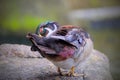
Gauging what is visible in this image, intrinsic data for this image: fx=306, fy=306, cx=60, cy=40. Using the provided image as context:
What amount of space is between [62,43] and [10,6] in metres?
0.25

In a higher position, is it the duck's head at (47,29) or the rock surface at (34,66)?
the duck's head at (47,29)

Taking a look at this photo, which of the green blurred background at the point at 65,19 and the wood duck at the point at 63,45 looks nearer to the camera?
the wood duck at the point at 63,45

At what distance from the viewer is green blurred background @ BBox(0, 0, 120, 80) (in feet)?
2.80

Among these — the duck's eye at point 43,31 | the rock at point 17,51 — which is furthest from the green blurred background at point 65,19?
the duck's eye at point 43,31

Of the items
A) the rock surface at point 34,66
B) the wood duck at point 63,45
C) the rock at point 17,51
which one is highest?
the wood duck at point 63,45

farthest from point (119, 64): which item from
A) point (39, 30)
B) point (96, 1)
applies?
point (39, 30)

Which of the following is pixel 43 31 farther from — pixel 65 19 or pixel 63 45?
pixel 65 19

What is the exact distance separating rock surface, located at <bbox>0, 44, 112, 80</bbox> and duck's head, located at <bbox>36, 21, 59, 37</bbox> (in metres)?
0.11

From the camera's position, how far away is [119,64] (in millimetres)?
913

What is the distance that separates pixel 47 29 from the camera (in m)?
0.73

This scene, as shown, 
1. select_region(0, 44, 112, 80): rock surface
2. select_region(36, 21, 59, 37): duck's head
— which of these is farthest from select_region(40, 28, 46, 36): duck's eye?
select_region(0, 44, 112, 80): rock surface

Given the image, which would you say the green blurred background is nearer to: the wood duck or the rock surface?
the rock surface

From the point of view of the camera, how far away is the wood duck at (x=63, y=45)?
0.66 metres

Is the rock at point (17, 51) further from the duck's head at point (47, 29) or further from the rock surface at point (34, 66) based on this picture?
the duck's head at point (47, 29)
